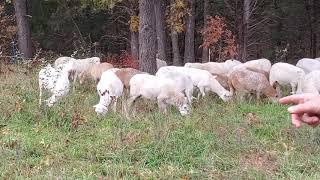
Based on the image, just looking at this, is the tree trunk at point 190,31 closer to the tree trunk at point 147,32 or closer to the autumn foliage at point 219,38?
the autumn foliage at point 219,38

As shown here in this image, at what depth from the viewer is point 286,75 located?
15.6 m

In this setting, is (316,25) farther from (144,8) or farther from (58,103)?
(58,103)

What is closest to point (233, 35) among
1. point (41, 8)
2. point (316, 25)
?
point (316, 25)

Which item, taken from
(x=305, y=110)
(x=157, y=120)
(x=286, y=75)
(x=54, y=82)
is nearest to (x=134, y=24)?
(x=286, y=75)

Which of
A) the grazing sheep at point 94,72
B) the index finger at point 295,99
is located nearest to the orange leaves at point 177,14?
the grazing sheep at point 94,72

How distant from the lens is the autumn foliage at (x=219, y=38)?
25875 millimetres

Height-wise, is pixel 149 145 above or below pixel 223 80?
below

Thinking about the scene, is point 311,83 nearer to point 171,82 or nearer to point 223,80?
point 223,80

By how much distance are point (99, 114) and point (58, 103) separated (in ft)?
2.63

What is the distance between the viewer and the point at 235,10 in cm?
2300

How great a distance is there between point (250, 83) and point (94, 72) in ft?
16.0

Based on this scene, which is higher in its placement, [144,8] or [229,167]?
[144,8]

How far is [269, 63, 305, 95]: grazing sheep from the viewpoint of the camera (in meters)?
15.4

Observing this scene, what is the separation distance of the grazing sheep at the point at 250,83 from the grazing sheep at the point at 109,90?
3646mm
